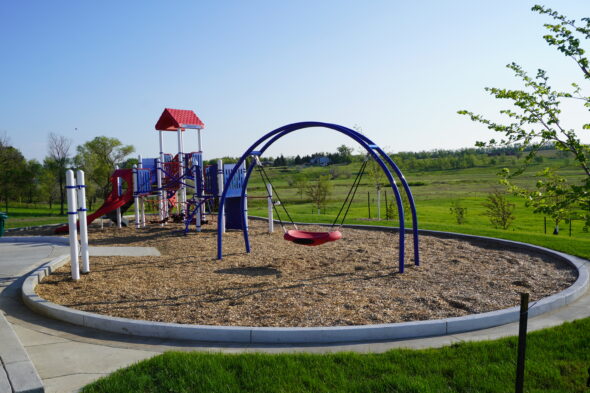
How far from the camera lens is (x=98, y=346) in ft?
15.6

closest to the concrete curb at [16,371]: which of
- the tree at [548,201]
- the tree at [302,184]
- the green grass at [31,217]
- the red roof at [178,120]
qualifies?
the tree at [548,201]

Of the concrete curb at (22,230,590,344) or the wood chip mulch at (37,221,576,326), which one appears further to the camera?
the wood chip mulch at (37,221,576,326)

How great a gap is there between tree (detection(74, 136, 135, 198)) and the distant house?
89246 mm

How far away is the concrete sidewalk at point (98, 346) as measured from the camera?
411cm

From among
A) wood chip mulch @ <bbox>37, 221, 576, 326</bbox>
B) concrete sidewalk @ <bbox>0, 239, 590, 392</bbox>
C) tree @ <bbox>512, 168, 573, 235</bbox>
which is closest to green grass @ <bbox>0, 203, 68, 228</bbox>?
wood chip mulch @ <bbox>37, 221, 576, 326</bbox>

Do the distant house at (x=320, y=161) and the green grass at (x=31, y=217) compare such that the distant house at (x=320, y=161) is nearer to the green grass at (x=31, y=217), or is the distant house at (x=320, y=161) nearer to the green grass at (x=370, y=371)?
the green grass at (x=31, y=217)

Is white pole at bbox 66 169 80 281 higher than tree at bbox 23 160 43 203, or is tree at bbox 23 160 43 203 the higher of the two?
tree at bbox 23 160 43 203

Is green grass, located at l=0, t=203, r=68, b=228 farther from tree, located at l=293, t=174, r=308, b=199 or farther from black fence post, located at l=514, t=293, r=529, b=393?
tree, located at l=293, t=174, r=308, b=199

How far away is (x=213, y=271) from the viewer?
839cm

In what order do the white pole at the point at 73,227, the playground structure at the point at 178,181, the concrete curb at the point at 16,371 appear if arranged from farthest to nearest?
1. the playground structure at the point at 178,181
2. the white pole at the point at 73,227
3. the concrete curb at the point at 16,371

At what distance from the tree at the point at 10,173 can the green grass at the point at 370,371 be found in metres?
41.1

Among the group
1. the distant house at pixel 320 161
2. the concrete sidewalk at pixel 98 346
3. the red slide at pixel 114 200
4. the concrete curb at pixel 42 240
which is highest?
the distant house at pixel 320 161

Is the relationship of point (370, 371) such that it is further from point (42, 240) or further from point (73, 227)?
point (42, 240)

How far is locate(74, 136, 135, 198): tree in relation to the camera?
4194 cm
